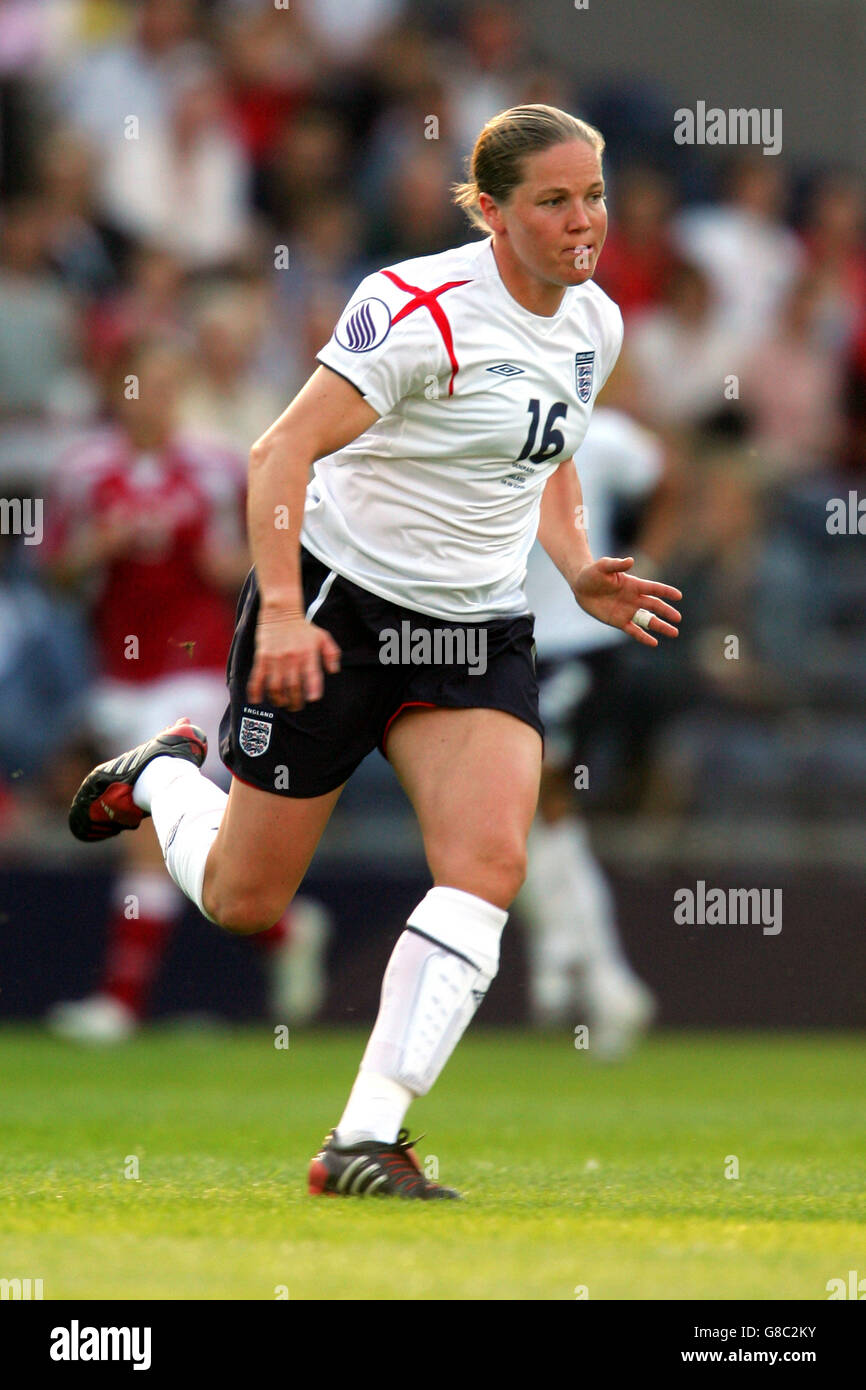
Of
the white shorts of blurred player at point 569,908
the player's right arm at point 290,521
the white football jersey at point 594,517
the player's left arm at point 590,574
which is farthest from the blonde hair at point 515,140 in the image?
the white shorts of blurred player at point 569,908

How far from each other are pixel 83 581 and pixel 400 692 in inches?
199

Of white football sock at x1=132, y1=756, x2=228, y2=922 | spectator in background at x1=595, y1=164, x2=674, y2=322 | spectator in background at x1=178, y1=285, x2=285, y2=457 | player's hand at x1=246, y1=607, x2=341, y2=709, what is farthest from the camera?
spectator in background at x1=595, y1=164, x2=674, y2=322

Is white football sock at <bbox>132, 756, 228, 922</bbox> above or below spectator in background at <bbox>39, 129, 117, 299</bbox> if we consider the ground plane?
below

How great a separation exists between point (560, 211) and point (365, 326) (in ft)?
1.54

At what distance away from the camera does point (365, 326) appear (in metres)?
4.45

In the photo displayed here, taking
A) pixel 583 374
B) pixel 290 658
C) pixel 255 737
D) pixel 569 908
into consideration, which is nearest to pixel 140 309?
pixel 569 908

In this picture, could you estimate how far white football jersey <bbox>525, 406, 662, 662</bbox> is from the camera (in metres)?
8.80

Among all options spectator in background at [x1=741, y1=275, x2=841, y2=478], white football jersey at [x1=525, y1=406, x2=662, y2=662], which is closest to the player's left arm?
white football jersey at [x1=525, y1=406, x2=662, y2=662]

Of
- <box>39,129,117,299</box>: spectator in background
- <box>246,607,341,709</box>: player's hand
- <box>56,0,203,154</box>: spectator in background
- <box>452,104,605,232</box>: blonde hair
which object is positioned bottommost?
<box>246,607,341,709</box>: player's hand

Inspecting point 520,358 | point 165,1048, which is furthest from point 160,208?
point 520,358

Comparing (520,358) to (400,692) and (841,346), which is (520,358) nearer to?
(400,692)

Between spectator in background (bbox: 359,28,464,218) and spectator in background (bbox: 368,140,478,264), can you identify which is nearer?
spectator in background (bbox: 368,140,478,264)

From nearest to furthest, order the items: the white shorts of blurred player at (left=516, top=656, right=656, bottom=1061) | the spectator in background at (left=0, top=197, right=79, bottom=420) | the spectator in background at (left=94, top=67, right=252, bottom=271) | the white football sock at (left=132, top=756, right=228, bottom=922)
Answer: the white football sock at (left=132, top=756, right=228, bottom=922) → the white shorts of blurred player at (left=516, top=656, right=656, bottom=1061) → the spectator in background at (left=0, top=197, right=79, bottom=420) → the spectator in background at (left=94, top=67, right=252, bottom=271)

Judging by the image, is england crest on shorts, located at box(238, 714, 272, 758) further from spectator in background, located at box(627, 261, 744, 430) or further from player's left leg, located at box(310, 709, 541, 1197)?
spectator in background, located at box(627, 261, 744, 430)
